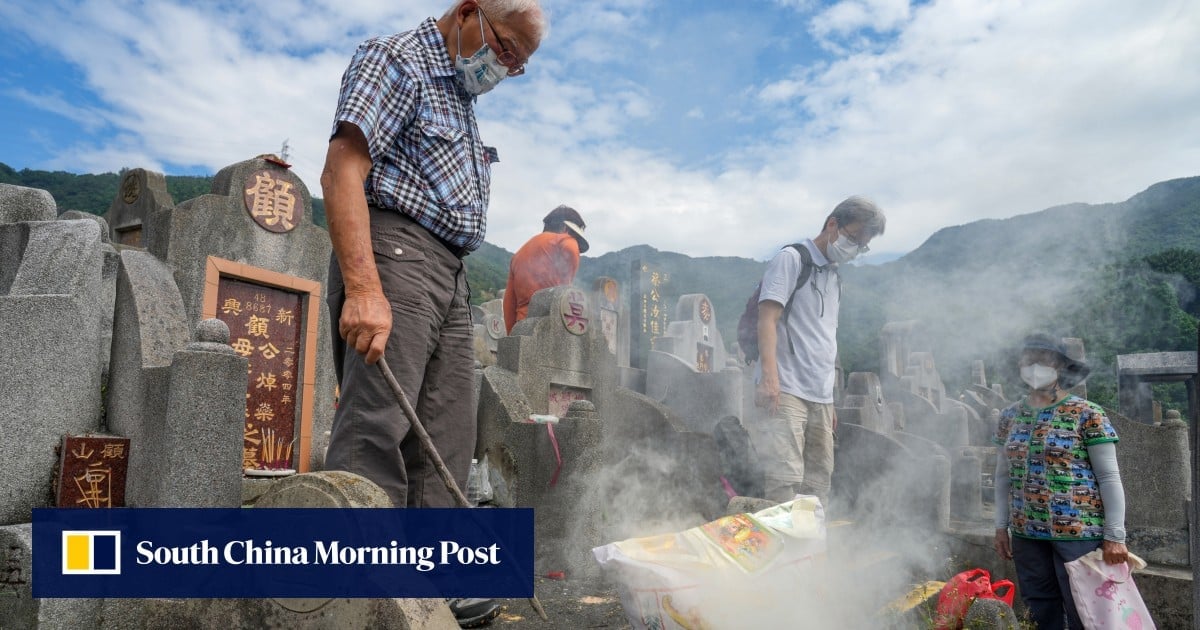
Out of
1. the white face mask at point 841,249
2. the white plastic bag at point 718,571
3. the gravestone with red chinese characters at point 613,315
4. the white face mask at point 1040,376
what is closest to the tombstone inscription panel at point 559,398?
the white face mask at point 841,249

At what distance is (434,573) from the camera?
2182mm

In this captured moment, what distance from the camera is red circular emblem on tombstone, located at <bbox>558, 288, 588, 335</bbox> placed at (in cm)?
809

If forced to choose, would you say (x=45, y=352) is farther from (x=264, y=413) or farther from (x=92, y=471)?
(x=264, y=413)

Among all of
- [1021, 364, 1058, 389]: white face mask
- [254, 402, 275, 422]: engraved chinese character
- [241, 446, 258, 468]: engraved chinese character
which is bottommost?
[241, 446, 258, 468]: engraved chinese character

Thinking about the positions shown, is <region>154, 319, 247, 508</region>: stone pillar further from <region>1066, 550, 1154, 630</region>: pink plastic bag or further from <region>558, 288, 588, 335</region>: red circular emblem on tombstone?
<region>558, 288, 588, 335</region>: red circular emblem on tombstone

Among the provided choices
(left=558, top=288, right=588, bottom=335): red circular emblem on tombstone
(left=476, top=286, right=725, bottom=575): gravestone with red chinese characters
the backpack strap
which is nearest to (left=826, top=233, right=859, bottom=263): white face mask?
the backpack strap

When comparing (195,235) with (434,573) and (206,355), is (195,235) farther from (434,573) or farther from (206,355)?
(434,573)

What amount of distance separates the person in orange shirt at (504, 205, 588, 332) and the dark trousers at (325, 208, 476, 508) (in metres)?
6.44

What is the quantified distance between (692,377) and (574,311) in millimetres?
4978

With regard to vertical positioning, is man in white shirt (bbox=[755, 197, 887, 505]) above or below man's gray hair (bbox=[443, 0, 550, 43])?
below

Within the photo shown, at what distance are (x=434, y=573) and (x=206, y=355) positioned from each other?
5.73 ft

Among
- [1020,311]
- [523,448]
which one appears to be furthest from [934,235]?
[523,448]

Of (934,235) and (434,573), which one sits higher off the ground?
(934,235)

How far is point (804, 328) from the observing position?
4.03m
